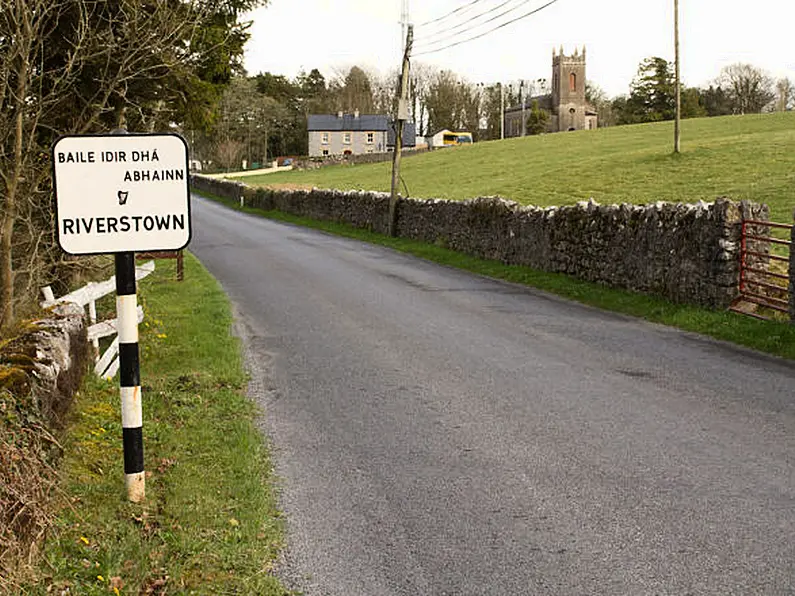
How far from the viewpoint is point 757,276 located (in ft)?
→ 46.9

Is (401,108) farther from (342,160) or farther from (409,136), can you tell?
(409,136)

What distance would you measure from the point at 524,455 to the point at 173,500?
2.70 meters

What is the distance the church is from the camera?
127 metres

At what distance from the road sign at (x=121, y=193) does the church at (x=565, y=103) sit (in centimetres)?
12267

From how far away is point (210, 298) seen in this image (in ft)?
53.8

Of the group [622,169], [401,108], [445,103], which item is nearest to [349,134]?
[445,103]

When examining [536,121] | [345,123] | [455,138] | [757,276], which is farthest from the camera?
[345,123]

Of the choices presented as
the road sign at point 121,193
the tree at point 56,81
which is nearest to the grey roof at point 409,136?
the tree at point 56,81

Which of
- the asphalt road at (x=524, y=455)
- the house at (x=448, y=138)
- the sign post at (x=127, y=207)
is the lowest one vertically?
the asphalt road at (x=524, y=455)

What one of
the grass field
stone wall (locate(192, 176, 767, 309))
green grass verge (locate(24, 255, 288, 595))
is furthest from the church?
green grass verge (locate(24, 255, 288, 595))

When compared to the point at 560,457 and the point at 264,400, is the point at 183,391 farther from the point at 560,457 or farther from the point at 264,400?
the point at 560,457

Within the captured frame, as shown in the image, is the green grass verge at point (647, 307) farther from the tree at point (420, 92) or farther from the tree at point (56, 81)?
the tree at point (420, 92)

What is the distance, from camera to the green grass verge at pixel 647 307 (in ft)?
39.6

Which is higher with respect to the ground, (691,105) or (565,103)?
(565,103)
